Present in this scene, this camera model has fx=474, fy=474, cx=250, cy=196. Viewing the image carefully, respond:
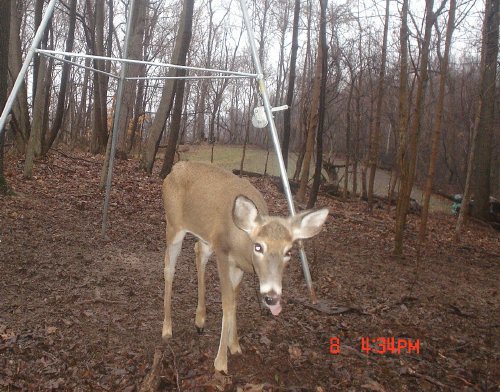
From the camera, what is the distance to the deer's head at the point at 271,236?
3.10 m

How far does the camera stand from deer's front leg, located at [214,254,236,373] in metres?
3.88

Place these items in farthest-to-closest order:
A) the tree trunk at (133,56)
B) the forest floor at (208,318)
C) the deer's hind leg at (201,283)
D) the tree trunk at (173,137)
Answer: the tree trunk at (133,56), the tree trunk at (173,137), the deer's hind leg at (201,283), the forest floor at (208,318)

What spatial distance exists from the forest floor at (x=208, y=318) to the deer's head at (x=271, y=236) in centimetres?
99

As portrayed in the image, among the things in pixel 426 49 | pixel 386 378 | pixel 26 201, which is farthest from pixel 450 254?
pixel 26 201

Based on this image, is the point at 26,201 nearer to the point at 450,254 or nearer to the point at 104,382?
the point at 104,382

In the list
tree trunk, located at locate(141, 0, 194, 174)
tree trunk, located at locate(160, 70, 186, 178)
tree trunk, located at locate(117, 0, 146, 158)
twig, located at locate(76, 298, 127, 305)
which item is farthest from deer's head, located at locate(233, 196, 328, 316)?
tree trunk, located at locate(117, 0, 146, 158)

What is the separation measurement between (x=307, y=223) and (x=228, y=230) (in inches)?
32.4

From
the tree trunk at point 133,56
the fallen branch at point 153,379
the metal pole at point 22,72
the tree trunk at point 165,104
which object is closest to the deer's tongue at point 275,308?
the fallen branch at point 153,379

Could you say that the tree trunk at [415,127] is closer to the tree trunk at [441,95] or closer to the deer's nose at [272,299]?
the tree trunk at [441,95]

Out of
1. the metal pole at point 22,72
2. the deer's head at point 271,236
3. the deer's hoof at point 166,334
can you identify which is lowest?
the deer's hoof at point 166,334

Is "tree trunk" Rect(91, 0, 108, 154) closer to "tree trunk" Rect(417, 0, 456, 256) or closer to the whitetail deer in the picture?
A: "tree trunk" Rect(417, 0, 456, 256)

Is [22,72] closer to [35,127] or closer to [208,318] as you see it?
[208,318]

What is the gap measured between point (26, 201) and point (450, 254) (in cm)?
890

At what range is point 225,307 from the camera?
3947mm
